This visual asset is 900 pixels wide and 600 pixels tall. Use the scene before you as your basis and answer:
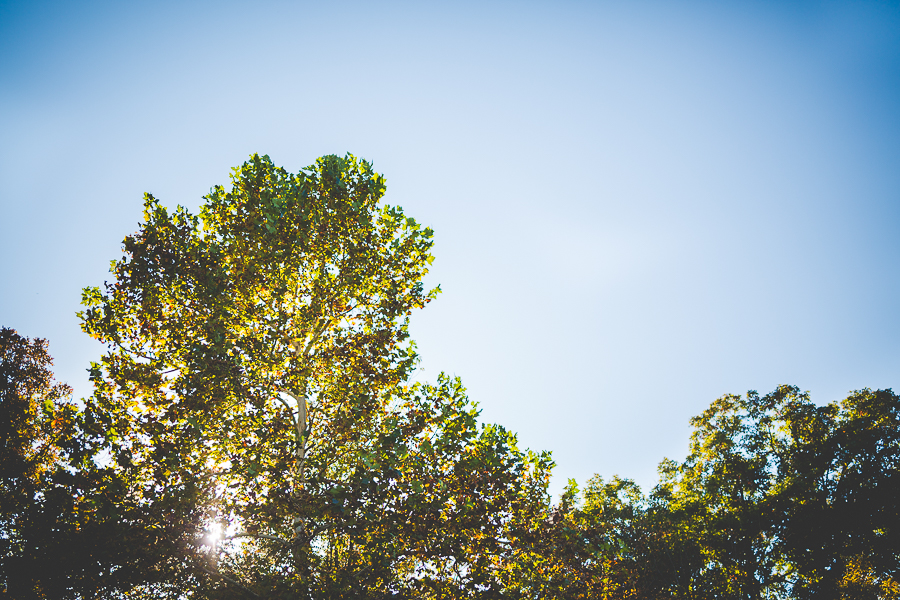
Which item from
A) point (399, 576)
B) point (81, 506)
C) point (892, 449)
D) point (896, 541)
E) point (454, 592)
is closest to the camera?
point (81, 506)

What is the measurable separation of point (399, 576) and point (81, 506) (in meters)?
6.14

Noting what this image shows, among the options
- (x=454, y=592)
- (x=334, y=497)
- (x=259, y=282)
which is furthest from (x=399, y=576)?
(x=259, y=282)

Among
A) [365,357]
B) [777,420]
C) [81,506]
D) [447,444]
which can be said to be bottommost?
[81,506]

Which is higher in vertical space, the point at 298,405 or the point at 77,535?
the point at 298,405

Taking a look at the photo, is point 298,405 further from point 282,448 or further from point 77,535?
point 77,535

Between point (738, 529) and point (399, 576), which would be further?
point (738, 529)

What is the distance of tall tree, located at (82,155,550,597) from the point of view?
7.00 metres

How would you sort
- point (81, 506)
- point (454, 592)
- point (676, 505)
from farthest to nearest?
point (676, 505) < point (454, 592) < point (81, 506)

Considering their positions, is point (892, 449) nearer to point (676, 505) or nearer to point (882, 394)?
point (882, 394)

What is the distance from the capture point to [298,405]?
9.17 m

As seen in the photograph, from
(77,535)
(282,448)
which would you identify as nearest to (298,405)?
(282,448)

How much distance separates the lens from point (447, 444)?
302 inches

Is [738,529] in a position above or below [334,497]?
above

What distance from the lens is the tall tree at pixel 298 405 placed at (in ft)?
23.0
